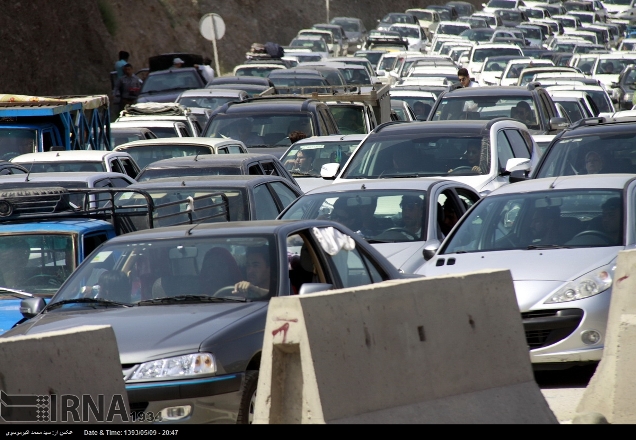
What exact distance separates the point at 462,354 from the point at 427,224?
16.9 ft

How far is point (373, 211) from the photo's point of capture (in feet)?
36.4

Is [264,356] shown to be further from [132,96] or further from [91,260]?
[132,96]

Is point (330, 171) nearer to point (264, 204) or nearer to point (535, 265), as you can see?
point (264, 204)

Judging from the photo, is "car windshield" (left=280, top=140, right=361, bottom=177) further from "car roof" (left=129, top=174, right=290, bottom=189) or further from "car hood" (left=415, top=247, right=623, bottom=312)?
"car hood" (left=415, top=247, right=623, bottom=312)

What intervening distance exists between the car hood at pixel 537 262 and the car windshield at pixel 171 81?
21.9 metres

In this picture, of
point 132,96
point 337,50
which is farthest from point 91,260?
point 337,50

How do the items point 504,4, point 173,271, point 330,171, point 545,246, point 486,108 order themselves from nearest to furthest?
point 173,271
point 545,246
point 330,171
point 486,108
point 504,4

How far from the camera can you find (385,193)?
11.2m

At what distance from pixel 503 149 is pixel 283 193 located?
359cm

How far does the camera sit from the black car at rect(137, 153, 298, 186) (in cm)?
1324

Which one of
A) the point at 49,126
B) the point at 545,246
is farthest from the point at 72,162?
the point at 545,246

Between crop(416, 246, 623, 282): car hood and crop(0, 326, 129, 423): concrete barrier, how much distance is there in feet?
13.2

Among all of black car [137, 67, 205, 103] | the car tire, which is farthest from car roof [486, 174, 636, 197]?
black car [137, 67, 205, 103]

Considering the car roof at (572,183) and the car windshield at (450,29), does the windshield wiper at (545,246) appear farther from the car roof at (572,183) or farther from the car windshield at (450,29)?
the car windshield at (450,29)
